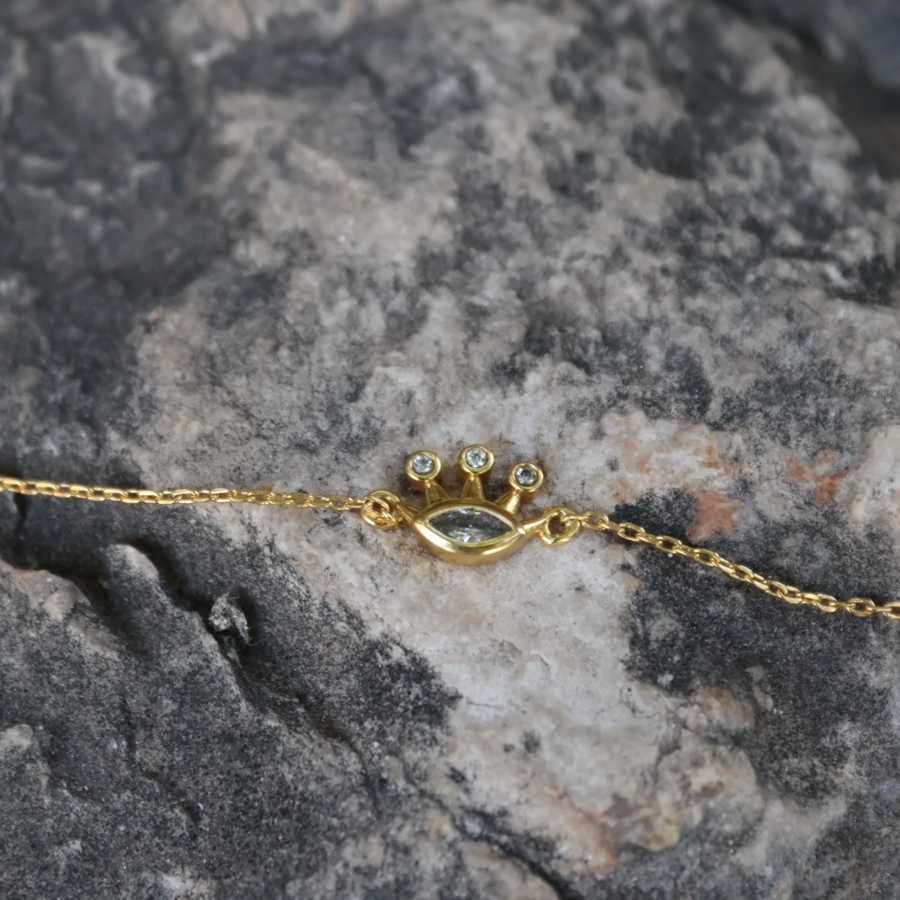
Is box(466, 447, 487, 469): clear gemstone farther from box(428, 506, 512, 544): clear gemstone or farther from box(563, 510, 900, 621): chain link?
box(563, 510, 900, 621): chain link


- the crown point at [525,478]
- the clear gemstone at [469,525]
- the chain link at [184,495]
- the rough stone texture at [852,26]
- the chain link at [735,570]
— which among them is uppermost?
the rough stone texture at [852,26]

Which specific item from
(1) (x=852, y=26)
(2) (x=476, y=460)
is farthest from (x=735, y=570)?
(1) (x=852, y=26)

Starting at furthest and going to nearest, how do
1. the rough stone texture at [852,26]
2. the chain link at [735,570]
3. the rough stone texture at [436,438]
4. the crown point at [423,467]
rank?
1. the rough stone texture at [852,26]
2. the crown point at [423,467]
3. the chain link at [735,570]
4. the rough stone texture at [436,438]

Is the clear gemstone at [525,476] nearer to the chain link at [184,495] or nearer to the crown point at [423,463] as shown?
the crown point at [423,463]

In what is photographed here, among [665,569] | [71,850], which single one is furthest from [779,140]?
[71,850]

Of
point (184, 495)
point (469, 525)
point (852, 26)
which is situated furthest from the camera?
point (852, 26)

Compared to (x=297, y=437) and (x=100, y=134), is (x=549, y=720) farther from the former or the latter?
(x=100, y=134)

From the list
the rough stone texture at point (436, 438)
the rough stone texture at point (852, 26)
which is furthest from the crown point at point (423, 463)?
the rough stone texture at point (852, 26)

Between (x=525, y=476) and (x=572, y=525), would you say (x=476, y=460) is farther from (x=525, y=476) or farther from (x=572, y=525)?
→ (x=572, y=525)
